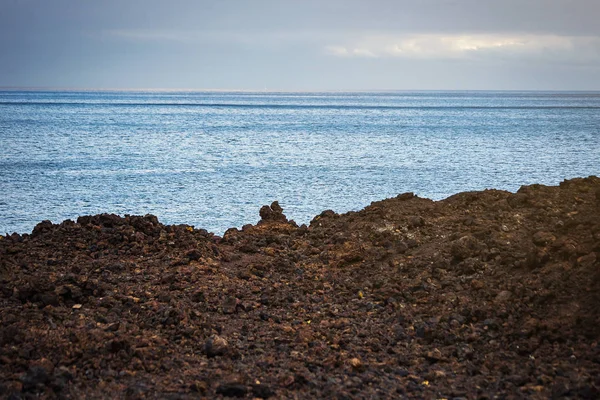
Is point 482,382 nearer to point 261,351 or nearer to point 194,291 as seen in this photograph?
point 261,351

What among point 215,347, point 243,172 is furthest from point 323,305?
point 243,172

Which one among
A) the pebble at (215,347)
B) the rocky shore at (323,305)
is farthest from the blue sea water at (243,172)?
the pebble at (215,347)

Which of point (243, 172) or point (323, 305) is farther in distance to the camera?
point (243, 172)

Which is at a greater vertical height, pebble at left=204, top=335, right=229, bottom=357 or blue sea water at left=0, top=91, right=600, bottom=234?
pebble at left=204, top=335, right=229, bottom=357

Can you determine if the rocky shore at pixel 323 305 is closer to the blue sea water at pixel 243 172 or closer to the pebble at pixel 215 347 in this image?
the pebble at pixel 215 347

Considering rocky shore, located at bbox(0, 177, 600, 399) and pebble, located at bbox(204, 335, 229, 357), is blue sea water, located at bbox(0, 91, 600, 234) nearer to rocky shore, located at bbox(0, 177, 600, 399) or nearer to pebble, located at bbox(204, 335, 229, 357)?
rocky shore, located at bbox(0, 177, 600, 399)

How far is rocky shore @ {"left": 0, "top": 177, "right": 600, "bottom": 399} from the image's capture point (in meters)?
6.88

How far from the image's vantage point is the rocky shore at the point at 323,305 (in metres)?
6.88

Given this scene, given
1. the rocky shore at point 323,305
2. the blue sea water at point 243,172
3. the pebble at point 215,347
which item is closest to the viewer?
the rocky shore at point 323,305

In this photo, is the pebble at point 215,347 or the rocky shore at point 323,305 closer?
the rocky shore at point 323,305

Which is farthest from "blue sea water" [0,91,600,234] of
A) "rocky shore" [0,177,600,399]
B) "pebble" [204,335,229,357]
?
"pebble" [204,335,229,357]

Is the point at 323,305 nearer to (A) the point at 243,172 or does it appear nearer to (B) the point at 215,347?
(B) the point at 215,347

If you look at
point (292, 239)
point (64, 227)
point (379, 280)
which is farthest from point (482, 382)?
point (64, 227)

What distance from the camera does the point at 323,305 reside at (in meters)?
9.35
